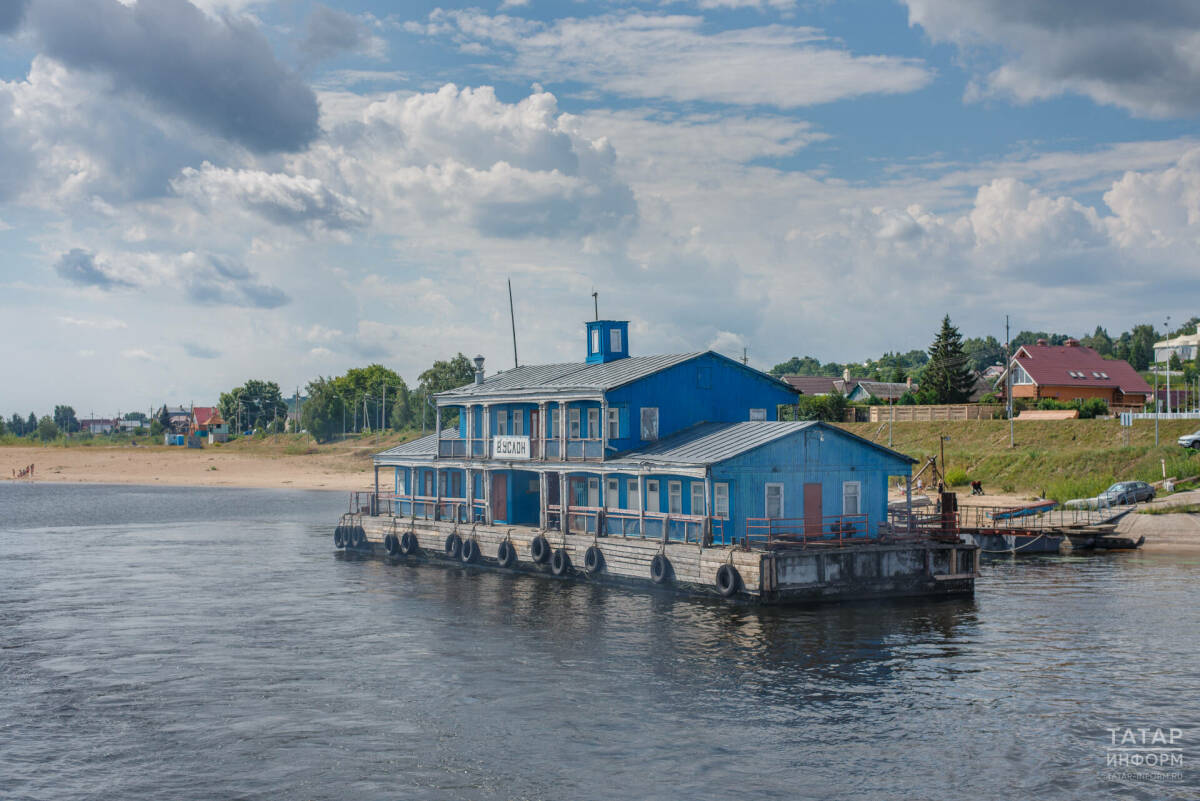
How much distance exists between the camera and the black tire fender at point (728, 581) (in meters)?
37.6

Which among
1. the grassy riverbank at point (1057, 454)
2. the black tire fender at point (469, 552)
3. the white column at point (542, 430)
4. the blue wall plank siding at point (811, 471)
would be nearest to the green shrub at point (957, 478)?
the grassy riverbank at point (1057, 454)

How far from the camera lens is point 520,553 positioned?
48.8m

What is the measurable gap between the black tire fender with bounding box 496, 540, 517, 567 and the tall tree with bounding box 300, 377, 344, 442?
115719 millimetres

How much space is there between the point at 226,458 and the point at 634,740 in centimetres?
13838

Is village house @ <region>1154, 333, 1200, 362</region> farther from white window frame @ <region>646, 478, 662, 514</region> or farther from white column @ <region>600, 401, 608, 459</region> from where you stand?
white window frame @ <region>646, 478, 662, 514</region>

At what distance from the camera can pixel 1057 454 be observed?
246ft

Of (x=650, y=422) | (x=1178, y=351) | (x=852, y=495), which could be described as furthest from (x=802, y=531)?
(x=1178, y=351)

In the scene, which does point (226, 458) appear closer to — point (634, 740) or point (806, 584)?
point (806, 584)

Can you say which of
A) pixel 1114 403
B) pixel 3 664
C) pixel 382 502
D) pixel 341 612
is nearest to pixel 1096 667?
pixel 341 612

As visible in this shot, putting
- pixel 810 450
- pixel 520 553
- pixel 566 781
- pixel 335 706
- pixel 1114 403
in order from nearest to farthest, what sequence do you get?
pixel 566 781 → pixel 335 706 → pixel 810 450 → pixel 520 553 → pixel 1114 403

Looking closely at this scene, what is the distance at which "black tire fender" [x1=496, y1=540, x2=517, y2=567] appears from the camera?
161 feet

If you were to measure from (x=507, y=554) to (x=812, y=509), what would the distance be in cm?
1494

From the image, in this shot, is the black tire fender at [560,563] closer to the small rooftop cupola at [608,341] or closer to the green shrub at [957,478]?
the small rooftop cupola at [608,341]

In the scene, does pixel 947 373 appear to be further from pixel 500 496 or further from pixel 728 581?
pixel 728 581
